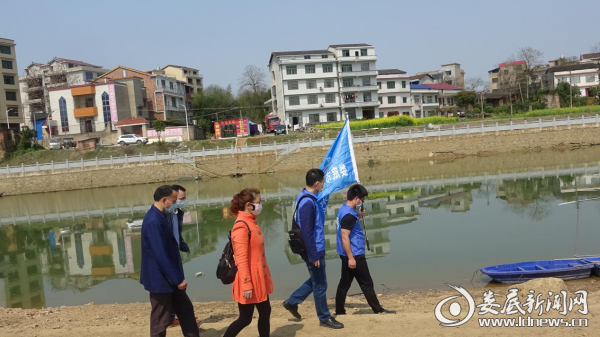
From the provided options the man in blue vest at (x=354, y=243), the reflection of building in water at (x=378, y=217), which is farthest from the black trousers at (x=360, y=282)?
the reflection of building in water at (x=378, y=217)

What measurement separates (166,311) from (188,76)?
68557 mm

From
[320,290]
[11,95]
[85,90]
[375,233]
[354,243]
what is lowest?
[375,233]

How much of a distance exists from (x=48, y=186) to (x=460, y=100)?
160 ft

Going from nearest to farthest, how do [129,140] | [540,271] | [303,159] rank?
[540,271], [303,159], [129,140]

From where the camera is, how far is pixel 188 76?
70.6 metres

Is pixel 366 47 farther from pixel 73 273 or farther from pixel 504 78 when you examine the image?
pixel 73 273

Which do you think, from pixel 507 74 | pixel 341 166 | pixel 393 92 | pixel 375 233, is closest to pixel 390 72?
pixel 393 92

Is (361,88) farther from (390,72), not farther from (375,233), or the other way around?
(375,233)

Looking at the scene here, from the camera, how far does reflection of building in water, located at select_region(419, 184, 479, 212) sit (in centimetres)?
1847

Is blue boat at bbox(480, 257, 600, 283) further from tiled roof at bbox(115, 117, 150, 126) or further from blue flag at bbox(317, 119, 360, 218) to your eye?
tiled roof at bbox(115, 117, 150, 126)

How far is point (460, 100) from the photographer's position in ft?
209

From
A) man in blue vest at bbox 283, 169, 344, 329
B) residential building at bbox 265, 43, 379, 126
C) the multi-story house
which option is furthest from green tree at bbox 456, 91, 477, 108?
man in blue vest at bbox 283, 169, 344, 329

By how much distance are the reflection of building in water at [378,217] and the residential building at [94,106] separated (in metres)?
33.7

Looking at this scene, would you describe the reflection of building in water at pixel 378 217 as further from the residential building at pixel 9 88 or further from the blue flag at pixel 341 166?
the residential building at pixel 9 88
